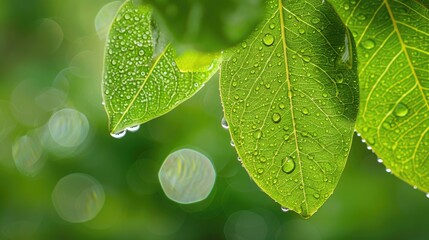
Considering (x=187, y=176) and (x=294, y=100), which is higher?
(x=294, y=100)

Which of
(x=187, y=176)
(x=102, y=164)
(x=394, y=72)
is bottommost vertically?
(x=187, y=176)

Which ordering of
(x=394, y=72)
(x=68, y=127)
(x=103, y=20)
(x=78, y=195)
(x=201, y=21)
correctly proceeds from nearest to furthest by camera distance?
(x=201, y=21) → (x=394, y=72) → (x=103, y=20) → (x=68, y=127) → (x=78, y=195)

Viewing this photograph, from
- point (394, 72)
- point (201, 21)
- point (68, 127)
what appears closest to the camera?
point (201, 21)

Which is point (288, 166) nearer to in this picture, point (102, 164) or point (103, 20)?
point (103, 20)

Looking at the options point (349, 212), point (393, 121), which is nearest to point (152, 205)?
point (349, 212)

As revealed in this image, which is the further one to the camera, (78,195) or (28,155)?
(78,195)

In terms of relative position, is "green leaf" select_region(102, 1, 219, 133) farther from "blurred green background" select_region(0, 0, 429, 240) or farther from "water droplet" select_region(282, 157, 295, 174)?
"blurred green background" select_region(0, 0, 429, 240)

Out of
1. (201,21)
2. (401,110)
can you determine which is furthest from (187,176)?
(201,21)
